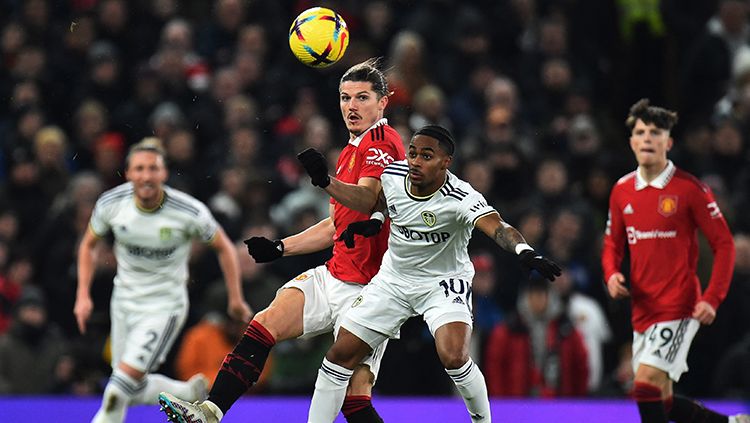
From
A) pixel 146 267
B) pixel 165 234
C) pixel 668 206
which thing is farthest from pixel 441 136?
pixel 146 267

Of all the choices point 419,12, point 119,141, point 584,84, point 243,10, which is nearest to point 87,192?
point 119,141

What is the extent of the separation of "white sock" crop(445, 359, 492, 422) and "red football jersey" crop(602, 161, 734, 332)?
1601 millimetres

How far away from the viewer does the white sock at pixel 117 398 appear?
1083 centimetres

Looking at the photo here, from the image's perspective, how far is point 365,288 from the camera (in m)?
8.80

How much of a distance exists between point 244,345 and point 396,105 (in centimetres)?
618

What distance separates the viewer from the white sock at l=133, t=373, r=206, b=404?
11.1 m

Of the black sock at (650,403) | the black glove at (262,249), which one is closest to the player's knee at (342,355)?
the black glove at (262,249)

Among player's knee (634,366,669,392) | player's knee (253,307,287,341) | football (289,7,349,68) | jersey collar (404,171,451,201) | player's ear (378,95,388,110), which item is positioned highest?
football (289,7,349,68)

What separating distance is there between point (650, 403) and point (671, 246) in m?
1.05

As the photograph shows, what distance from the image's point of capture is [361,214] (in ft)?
29.2

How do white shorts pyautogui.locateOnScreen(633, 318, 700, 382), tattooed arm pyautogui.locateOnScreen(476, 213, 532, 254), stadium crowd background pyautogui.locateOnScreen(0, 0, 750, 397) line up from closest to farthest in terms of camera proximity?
tattooed arm pyautogui.locateOnScreen(476, 213, 532, 254) → white shorts pyautogui.locateOnScreen(633, 318, 700, 382) → stadium crowd background pyautogui.locateOnScreen(0, 0, 750, 397)

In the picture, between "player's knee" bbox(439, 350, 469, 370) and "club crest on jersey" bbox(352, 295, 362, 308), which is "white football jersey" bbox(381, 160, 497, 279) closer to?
"club crest on jersey" bbox(352, 295, 362, 308)

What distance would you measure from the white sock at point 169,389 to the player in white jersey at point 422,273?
2.74 m

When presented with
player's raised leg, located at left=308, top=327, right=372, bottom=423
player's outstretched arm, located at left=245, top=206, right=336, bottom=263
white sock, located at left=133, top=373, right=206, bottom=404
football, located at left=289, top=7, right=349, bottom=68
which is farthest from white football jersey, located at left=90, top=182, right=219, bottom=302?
player's raised leg, located at left=308, top=327, right=372, bottom=423
